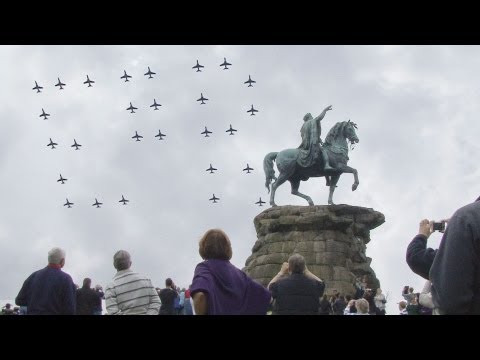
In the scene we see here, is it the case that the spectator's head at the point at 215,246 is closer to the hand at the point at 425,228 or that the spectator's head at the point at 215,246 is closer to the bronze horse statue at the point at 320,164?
the hand at the point at 425,228

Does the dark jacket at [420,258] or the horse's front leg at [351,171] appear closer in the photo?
the dark jacket at [420,258]

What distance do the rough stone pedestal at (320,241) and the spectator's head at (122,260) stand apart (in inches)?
602

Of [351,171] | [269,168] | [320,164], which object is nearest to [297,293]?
[320,164]

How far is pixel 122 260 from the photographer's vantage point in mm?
6891

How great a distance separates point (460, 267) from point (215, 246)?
8.02 ft

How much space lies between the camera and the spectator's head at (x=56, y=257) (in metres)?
7.11

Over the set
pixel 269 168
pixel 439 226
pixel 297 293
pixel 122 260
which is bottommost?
pixel 439 226

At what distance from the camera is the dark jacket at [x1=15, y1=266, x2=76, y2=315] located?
6.96 m

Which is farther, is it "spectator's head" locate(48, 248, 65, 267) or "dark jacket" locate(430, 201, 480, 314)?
"spectator's head" locate(48, 248, 65, 267)

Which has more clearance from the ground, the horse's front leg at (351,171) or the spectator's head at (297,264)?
the horse's front leg at (351,171)

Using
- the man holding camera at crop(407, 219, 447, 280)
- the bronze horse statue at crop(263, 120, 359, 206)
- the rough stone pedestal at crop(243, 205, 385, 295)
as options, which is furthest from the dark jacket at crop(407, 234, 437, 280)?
the bronze horse statue at crop(263, 120, 359, 206)

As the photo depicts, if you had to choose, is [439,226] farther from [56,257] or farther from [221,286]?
[56,257]

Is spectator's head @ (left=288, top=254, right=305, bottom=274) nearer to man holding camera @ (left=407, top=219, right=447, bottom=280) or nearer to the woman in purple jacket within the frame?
the woman in purple jacket

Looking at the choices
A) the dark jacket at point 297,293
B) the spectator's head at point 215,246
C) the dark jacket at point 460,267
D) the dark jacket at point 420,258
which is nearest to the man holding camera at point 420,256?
the dark jacket at point 420,258
